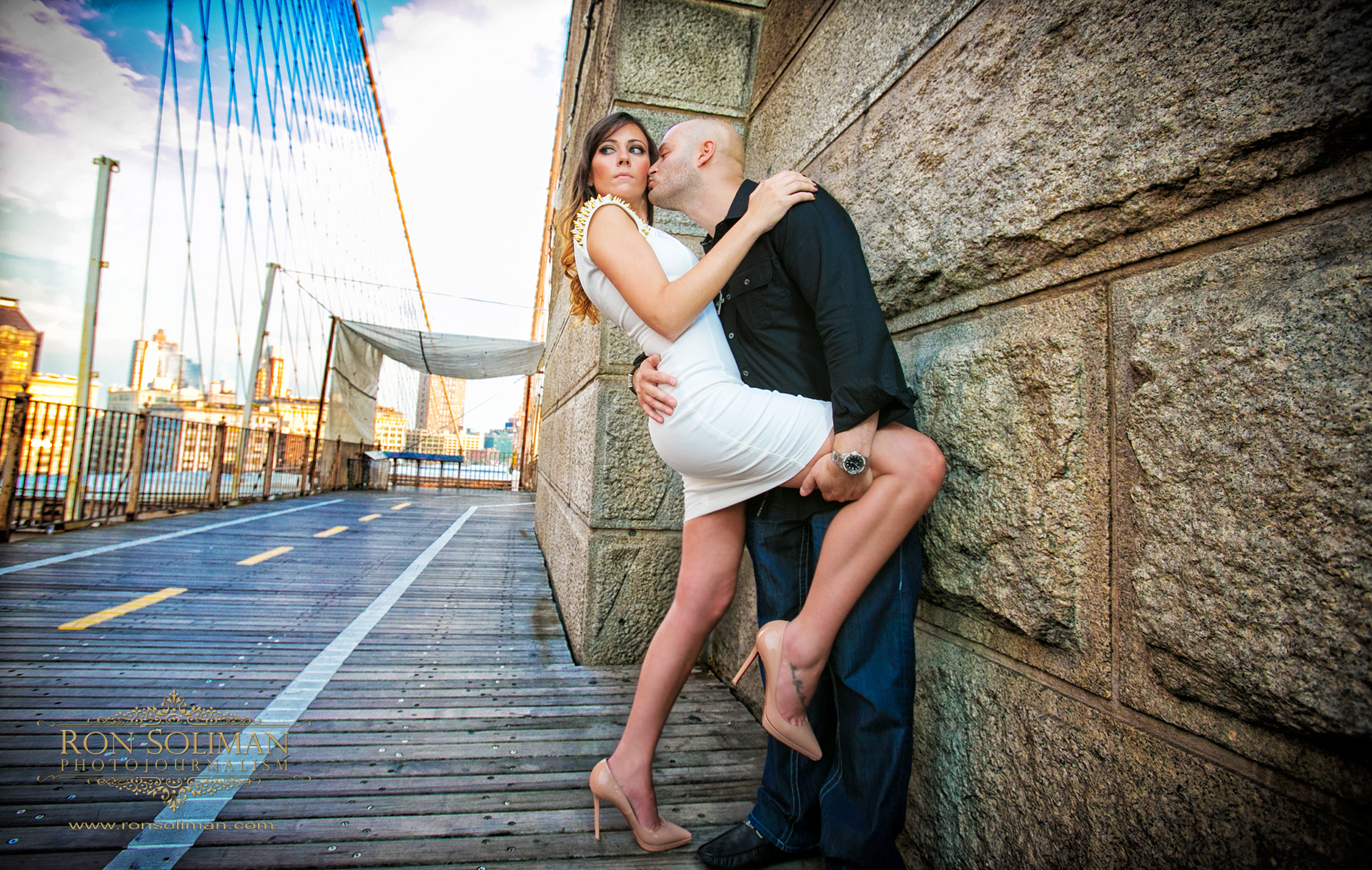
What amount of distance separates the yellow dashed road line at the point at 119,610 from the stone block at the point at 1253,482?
344 centimetres

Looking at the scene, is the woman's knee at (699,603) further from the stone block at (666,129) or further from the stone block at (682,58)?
the stone block at (682,58)

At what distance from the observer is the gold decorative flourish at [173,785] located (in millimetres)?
1261

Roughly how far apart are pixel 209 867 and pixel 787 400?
1273 mm

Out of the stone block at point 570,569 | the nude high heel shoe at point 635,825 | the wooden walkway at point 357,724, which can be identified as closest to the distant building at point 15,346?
the wooden walkway at point 357,724

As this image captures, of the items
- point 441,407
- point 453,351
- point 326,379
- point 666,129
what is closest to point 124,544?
point 666,129

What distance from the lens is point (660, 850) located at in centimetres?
117

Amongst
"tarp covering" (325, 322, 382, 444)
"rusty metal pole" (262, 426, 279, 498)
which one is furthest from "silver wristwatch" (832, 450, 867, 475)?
"tarp covering" (325, 322, 382, 444)

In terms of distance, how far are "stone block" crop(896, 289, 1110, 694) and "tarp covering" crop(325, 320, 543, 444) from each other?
14.7 m

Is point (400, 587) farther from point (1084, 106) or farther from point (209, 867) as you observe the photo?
point (1084, 106)

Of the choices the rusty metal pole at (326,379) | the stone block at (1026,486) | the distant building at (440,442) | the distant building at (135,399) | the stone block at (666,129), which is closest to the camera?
the stone block at (1026,486)

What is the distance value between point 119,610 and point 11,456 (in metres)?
Answer: 3.30

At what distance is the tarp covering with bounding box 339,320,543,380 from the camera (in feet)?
48.6

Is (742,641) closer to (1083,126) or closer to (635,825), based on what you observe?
(635,825)

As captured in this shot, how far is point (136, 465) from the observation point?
6363 millimetres
